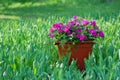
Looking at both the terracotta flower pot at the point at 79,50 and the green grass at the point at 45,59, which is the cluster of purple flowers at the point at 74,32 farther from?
the green grass at the point at 45,59

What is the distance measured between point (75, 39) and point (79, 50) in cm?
16

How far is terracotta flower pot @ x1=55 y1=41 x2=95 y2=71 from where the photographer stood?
541cm

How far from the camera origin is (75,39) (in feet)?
17.6

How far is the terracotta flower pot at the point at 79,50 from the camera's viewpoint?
5406 mm

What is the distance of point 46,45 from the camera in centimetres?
575

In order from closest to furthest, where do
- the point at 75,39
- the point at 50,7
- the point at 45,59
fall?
the point at 45,59 → the point at 75,39 → the point at 50,7

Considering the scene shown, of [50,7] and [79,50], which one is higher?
[79,50]

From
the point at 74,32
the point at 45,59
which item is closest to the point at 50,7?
the point at 74,32

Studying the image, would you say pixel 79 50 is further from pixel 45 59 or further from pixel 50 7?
pixel 50 7

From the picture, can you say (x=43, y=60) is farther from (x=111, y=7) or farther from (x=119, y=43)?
(x=111, y=7)

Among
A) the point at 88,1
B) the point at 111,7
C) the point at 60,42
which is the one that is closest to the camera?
the point at 60,42

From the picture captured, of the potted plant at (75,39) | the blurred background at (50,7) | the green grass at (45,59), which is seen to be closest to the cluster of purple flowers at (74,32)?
the potted plant at (75,39)

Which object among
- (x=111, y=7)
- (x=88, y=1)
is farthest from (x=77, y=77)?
(x=88, y=1)

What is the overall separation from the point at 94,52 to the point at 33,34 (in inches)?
60.8
